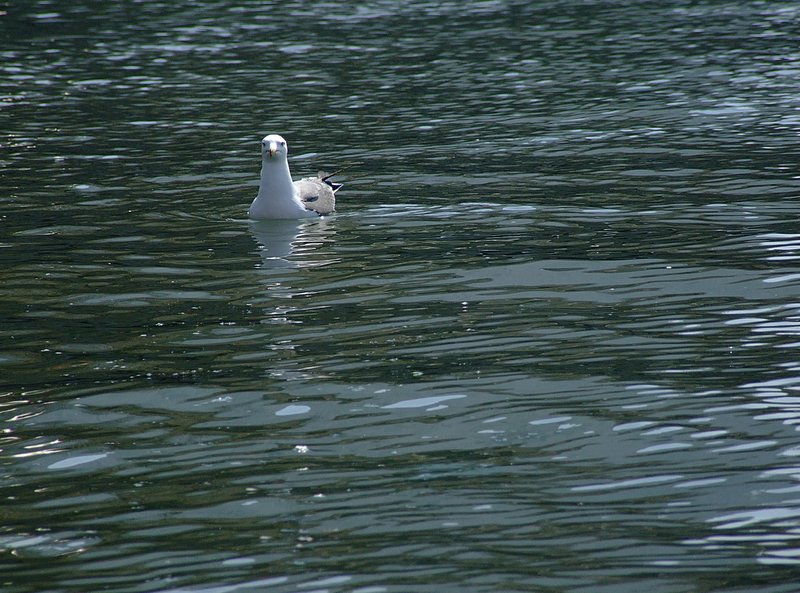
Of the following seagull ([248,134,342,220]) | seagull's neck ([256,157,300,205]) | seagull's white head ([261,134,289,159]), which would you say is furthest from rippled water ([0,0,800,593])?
seagull's white head ([261,134,289,159])

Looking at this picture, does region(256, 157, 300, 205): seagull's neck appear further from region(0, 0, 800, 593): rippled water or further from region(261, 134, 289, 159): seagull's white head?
region(0, 0, 800, 593): rippled water

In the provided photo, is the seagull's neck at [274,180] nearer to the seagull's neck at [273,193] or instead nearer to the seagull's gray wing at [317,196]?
the seagull's neck at [273,193]

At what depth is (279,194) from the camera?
17.7 meters

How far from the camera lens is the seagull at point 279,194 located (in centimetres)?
1756

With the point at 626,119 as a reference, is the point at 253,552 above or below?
above

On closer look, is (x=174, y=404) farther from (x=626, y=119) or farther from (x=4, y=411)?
(x=626, y=119)

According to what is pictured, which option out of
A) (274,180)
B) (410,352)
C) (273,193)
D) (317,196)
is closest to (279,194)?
(273,193)

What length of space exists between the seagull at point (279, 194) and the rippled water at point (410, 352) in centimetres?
28

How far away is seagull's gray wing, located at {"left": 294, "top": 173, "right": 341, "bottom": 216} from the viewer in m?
18.1

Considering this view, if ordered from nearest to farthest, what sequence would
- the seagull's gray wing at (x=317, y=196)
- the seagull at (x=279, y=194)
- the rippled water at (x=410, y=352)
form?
the rippled water at (x=410, y=352)
the seagull at (x=279, y=194)
the seagull's gray wing at (x=317, y=196)

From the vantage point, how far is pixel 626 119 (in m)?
25.3

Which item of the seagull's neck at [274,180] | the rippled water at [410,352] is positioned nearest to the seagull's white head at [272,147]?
the seagull's neck at [274,180]

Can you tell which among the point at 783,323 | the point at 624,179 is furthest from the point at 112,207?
the point at 783,323

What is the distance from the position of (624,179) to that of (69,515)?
13.0 meters
